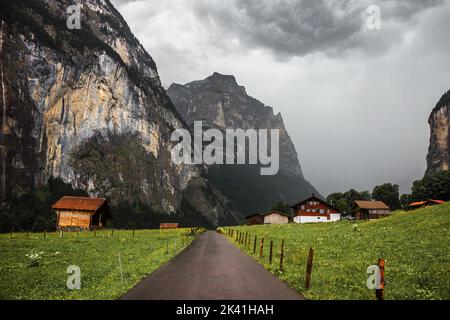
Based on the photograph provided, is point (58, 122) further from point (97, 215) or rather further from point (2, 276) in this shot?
point (2, 276)

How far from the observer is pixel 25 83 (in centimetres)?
17975

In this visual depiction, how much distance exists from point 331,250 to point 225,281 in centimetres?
1307

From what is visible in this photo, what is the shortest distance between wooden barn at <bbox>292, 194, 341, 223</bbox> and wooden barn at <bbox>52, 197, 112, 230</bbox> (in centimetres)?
5835

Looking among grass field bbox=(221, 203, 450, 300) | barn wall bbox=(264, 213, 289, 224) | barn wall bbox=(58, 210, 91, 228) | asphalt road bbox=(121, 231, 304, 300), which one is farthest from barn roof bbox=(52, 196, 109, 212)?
asphalt road bbox=(121, 231, 304, 300)

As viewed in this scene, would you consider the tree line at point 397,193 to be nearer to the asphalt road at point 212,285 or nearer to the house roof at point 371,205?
the house roof at point 371,205

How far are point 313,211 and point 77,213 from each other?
6835 cm

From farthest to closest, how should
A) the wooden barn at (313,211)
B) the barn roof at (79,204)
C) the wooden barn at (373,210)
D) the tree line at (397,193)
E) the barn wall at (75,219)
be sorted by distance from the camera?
the tree line at (397,193), the wooden barn at (313,211), the wooden barn at (373,210), the barn roof at (79,204), the barn wall at (75,219)

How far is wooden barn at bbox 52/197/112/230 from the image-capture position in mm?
93188

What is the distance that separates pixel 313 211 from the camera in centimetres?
11738

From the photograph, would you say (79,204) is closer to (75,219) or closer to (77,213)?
(77,213)

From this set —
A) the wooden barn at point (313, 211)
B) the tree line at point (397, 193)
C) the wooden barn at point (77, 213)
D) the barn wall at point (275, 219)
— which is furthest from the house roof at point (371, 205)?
the wooden barn at point (77, 213)

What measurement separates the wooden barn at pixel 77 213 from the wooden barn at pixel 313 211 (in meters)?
58.3

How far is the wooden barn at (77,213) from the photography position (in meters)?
93.2
